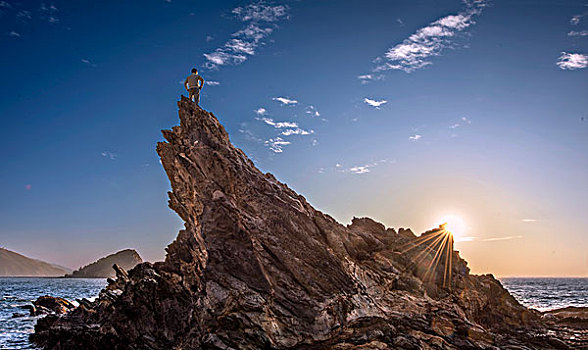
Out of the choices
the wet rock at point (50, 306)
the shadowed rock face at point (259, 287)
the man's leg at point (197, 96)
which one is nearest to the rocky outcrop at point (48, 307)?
the wet rock at point (50, 306)

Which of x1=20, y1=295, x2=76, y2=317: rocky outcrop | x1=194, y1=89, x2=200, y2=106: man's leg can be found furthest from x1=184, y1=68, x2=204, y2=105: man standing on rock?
x1=20, y1=295, x2=76, y2=317: rocky outcrop

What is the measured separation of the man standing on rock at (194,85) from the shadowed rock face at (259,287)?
80 centimetres

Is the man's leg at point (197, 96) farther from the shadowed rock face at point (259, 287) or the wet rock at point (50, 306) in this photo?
the wet rock at point (50, 306)

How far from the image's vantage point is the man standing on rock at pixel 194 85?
28281 mm

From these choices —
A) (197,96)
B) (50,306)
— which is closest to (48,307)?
(50,306)

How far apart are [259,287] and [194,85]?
642 inches

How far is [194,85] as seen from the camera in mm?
28562

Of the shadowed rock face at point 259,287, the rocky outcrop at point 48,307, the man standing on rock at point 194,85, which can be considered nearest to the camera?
the shadowed rock face at point 259,287

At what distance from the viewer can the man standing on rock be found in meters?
28.3

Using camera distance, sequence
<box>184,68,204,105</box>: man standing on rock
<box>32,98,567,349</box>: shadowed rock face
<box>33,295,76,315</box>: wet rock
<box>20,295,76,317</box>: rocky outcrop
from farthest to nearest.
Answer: <box>33,295,76,315</box>: wet rock
<box>20,295,76,317</box>: rocky outcrop
<box>184,68,204,105</box>: man standing on rock
<box>32,98,567,349</box>: shadowed rock face

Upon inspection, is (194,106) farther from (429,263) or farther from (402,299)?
(429,263)

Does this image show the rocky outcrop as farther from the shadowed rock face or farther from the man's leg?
the man's leg

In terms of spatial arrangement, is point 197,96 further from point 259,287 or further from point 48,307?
point 48,307

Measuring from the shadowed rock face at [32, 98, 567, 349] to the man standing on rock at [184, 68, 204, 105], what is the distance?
800mm
